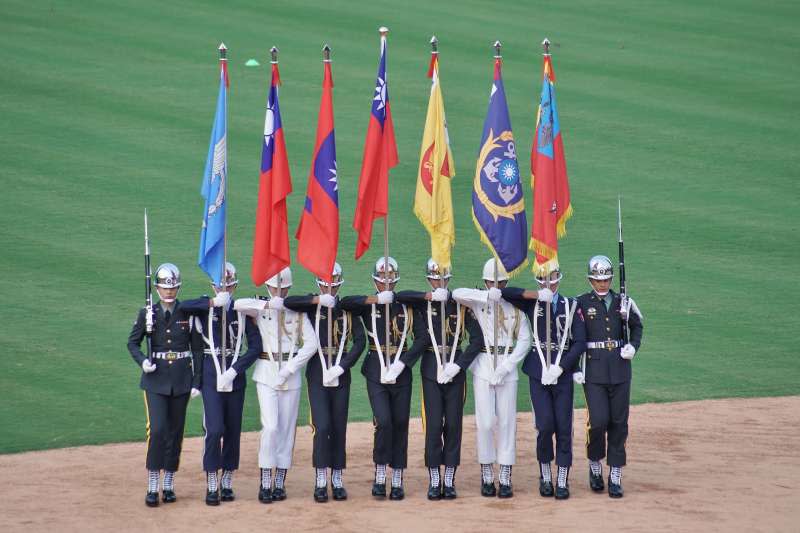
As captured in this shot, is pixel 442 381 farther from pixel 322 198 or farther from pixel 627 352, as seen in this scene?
pixel 322 198

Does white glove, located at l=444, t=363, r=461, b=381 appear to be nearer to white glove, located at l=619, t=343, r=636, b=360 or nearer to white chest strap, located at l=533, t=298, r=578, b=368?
white chest strap, located at l=533, t=298, r=578, b=368

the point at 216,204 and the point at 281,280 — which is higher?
the point at 216,204

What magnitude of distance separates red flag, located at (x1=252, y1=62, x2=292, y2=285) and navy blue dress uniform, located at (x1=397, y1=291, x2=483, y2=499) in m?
1.11

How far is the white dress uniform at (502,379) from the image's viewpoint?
12.0 metres

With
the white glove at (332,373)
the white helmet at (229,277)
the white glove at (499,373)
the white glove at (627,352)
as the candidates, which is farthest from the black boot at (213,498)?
the white glove at (627,352)

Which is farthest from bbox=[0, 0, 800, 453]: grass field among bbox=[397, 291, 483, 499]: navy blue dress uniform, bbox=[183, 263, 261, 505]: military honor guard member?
bbox=[397, 291, 483, 499]: navy blue dress uniform

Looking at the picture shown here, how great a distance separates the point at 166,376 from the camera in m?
11.7

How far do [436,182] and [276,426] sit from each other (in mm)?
2515

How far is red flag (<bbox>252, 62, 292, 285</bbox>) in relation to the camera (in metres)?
12.1

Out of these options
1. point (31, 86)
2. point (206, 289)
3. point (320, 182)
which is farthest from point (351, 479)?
point (31, 86)

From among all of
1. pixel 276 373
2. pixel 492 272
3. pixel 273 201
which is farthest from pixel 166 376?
pixel 492 272

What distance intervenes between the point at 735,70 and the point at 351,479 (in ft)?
54.0

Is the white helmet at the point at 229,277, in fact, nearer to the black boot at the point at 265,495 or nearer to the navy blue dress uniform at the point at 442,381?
the navy blue dress uniform at the point at 442,381

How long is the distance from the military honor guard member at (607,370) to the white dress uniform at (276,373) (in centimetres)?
240
